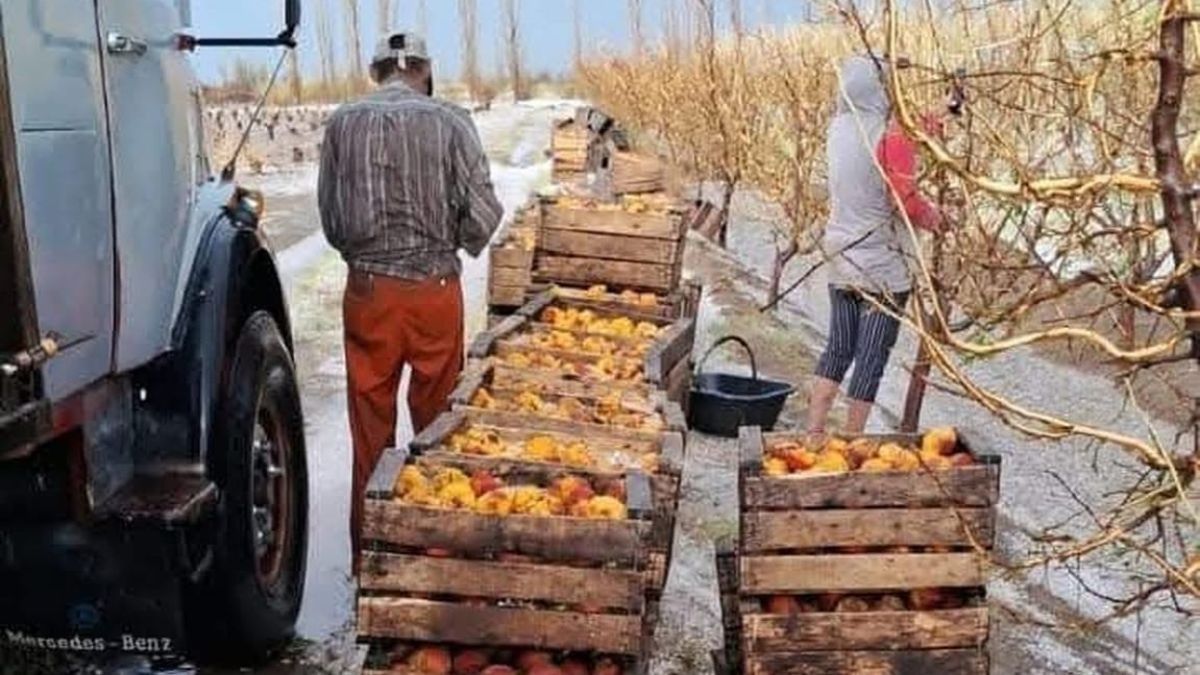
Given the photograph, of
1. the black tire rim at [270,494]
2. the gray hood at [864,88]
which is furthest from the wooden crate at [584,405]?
the gray hood at [864,88]

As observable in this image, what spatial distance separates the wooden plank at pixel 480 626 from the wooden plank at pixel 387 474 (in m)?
0.27

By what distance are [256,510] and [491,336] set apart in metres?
1.64

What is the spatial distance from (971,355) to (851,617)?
157 centimetres

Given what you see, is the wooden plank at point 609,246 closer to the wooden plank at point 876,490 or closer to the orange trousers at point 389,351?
the orange trousers at point 389,351

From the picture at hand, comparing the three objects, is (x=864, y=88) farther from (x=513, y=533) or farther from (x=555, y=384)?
(x=513, y=533)

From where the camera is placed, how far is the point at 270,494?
4863mm

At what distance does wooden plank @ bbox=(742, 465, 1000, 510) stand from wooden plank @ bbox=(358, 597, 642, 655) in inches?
18.7

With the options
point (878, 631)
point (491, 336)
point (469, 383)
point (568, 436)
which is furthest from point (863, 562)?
point (491, 336)

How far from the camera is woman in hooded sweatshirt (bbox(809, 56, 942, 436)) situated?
594 centimetres

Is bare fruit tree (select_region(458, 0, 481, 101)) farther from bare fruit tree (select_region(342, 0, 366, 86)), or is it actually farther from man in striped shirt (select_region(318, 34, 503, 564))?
man in striped shirt (select_region(318, 34, 503, 564))

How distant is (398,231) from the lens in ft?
17.7

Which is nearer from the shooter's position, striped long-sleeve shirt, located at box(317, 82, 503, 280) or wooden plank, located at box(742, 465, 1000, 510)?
wooden plank, located at box(742, 465, 1000, 510)

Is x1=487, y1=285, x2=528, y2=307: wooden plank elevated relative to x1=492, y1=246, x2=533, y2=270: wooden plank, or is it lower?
lower

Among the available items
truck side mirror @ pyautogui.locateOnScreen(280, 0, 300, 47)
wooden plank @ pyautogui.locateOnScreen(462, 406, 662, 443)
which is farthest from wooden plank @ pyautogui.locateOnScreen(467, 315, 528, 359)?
truck side mirror @ pyautogui.locateOnScreen(280, 0, 300, 47)
